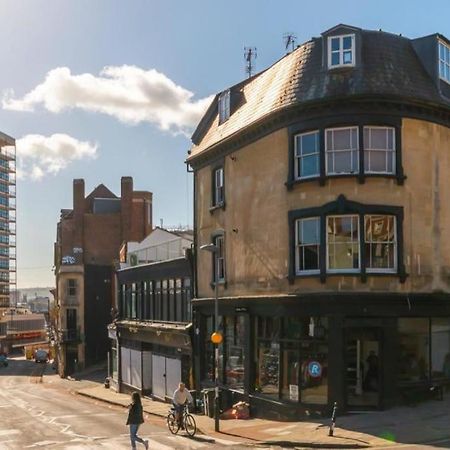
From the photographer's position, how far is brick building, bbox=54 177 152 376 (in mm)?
76000

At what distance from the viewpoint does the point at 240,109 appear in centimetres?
3111

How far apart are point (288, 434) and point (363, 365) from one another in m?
4.13

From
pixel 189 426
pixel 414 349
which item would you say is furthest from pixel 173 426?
pixel 414 349

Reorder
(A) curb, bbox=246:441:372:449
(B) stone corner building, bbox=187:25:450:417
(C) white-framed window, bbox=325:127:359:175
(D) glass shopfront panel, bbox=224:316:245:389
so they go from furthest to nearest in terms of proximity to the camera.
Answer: (D) glass shopfront panel, bbox=224:316:245:389
(C) white-framed window, bbox=325:127:359:175
(B) stone corner building, bbox=187:25:450:417
(A) curb, bbox=246:441:372:449

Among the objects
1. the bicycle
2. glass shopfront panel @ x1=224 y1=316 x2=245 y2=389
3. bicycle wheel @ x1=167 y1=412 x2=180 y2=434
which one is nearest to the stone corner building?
glass shopfront panel @ x1=224 y1=316 x2=245 y2=389

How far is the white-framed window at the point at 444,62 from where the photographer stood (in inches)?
1057

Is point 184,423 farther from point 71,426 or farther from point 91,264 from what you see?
point 91,264

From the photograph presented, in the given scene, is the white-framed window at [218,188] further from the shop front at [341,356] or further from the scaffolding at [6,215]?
the scaffolding at [6,215]

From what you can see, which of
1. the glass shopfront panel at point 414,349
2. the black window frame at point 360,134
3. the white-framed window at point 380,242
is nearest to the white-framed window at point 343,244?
the white-framed window at point 380,242

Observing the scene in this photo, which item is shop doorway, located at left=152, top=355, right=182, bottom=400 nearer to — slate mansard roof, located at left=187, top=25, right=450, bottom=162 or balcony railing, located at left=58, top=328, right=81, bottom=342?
slate mansard roof, located at left=187, top=25, right=450, bottom=162

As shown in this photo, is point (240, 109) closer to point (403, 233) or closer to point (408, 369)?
point (403, 233)

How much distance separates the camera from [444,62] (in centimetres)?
2717

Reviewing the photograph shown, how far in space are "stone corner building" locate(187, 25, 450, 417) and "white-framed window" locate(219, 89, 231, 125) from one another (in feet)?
15.0

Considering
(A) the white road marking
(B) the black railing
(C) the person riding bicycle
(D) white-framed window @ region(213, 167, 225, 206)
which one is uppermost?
(D) white-framed window @ region(213, 167, 225, 206)
